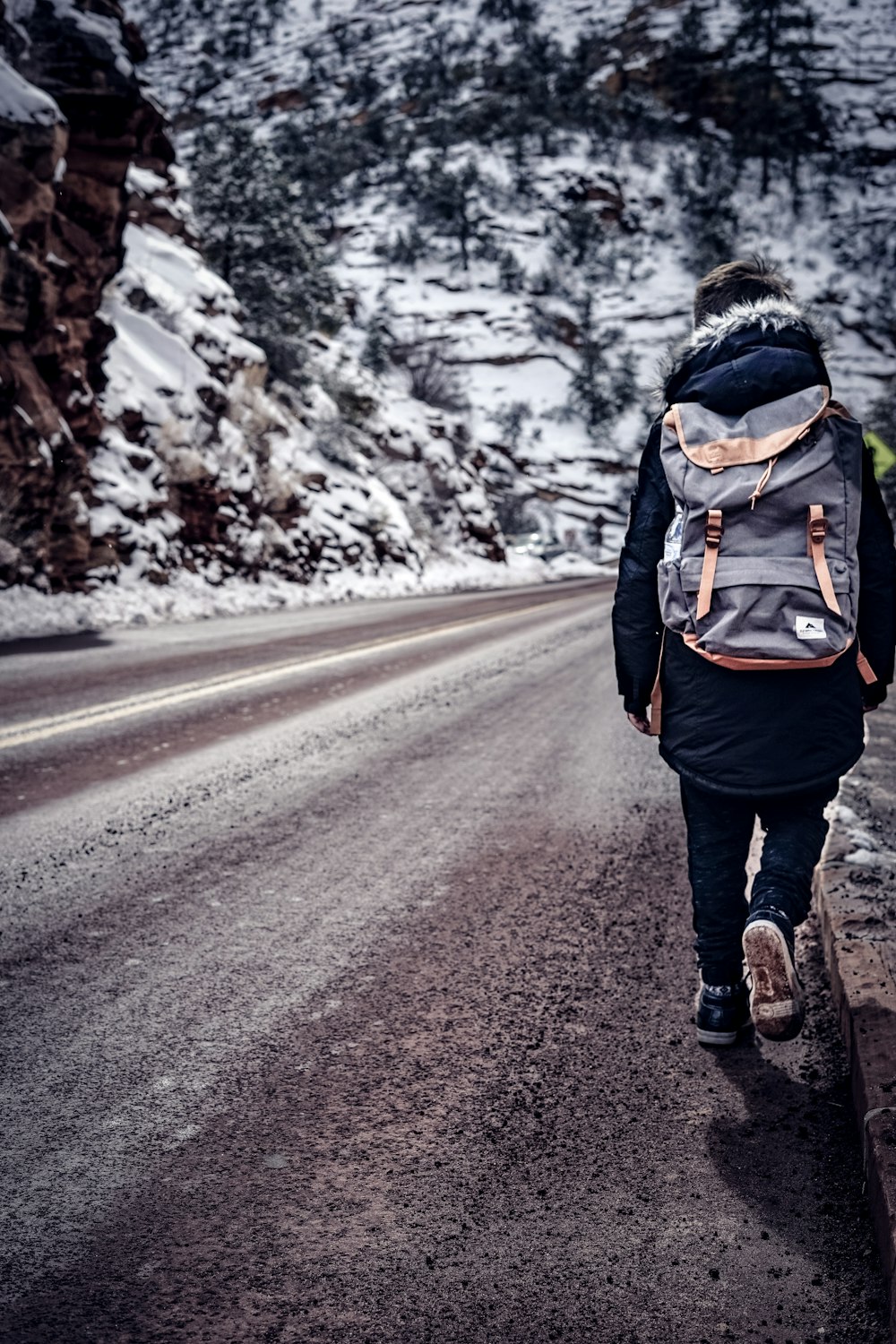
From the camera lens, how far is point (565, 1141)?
201cm

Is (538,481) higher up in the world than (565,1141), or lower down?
higher up

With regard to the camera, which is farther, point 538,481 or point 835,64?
point 835,64

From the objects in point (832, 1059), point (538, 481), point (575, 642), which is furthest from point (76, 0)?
point (538, 481)

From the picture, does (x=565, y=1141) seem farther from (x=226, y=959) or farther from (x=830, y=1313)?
(x=226, y=959)

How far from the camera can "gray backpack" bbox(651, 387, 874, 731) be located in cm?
219

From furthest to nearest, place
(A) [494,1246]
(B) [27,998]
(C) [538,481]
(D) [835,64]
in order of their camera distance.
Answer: (D) [835,64]
(C) [538,481]
(B) [27,998]
(A) [494,1246]

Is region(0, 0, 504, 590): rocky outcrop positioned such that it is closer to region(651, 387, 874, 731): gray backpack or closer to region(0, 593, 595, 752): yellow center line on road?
region(0, 593, 595, 752): yellow center line on road

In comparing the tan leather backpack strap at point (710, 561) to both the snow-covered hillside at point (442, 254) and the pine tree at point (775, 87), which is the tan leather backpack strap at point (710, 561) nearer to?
the snow-covered hillside at point (442, 254)

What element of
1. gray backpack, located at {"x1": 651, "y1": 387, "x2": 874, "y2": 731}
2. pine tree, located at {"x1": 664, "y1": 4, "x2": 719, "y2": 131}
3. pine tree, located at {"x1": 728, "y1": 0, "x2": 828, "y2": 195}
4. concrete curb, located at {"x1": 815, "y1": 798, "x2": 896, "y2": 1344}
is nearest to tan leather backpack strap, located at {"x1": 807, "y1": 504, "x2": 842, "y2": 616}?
gray backpack, located at {"x1": 651, "y1": 387, "x2": 874, "y2": 731}

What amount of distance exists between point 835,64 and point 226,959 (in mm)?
115918

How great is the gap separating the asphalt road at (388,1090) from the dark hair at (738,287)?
195 cm

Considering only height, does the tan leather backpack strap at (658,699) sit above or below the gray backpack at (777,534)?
below

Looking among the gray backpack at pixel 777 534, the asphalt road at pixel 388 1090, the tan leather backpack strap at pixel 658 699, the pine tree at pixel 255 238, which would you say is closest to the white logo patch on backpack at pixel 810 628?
the gray backpack at pixel 777 534

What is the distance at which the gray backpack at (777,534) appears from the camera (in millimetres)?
2191
